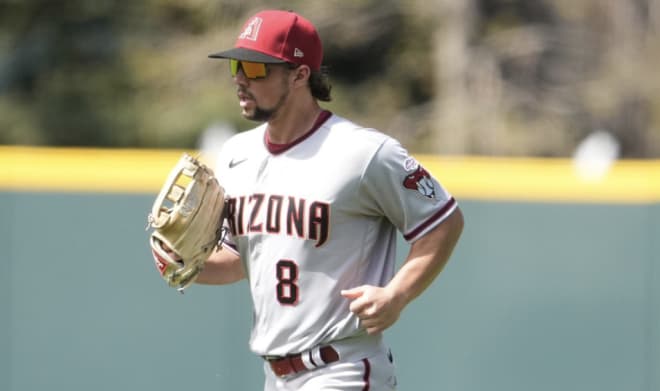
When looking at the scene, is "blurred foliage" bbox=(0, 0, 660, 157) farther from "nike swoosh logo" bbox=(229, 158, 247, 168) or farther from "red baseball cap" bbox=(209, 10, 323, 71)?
"red baseball cap" bbox=(209, 10, 323, 71)

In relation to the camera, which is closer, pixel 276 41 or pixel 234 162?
pixel 276 41

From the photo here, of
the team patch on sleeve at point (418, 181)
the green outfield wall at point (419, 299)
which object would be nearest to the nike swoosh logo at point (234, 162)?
the team patch on sleeve at point (418, 181)

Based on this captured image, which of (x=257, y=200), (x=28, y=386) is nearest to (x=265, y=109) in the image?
(x=257, y=200)

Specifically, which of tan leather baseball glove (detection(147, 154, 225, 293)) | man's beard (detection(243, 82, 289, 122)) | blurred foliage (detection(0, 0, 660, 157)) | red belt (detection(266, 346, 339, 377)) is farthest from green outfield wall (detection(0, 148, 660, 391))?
A: blurred foliage (detection(0, 0, 660, 157))

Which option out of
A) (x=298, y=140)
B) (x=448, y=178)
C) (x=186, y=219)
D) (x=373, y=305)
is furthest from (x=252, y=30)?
(x=448, y=178)

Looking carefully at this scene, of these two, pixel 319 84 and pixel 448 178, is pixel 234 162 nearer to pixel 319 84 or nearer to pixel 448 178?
pixel 319 84

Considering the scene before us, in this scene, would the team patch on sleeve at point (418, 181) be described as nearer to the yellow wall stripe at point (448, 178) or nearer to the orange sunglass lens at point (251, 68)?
the orange sunglass lens at point (251, 68)

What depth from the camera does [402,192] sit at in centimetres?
370

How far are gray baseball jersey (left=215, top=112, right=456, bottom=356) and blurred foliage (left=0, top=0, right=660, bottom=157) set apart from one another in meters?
8.96

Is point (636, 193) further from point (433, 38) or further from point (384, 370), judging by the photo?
point (433, 38)

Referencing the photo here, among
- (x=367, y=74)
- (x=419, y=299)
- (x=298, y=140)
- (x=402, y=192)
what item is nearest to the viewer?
(x=402, y=192)

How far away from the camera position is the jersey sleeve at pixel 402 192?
3.70 metres

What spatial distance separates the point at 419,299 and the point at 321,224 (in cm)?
174

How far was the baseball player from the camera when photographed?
146 inches
